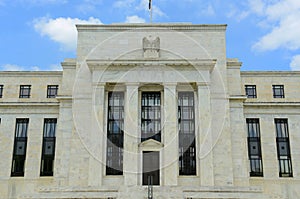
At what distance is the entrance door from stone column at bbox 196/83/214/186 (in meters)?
3.71

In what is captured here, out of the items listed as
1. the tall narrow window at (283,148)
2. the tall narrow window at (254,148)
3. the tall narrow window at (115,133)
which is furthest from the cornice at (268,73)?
the tall narrow window at (115,133)

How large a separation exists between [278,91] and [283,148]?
5.92 meters

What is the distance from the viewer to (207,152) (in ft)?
107

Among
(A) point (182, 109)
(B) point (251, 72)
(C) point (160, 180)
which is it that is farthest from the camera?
(B) point (251, 72)

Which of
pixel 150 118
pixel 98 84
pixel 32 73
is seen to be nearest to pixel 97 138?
pixel 98 84

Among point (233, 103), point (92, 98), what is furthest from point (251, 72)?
point (92, 98)

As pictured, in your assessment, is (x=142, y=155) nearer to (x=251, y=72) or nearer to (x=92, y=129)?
(x=92, y=129)

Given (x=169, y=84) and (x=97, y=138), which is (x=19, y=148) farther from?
(x=169, y=84)

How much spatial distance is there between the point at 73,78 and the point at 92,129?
637cm

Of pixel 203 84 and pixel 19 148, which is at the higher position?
pixel 203 84

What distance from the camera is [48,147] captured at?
36625 mm

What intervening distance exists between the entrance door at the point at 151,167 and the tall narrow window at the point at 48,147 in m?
9.47

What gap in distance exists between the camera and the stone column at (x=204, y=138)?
32094mm

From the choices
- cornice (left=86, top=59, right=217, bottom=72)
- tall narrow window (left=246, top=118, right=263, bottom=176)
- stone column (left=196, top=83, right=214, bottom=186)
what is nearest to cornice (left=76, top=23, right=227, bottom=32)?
cornice (left=86, top=59, right=217, bottom=72)
